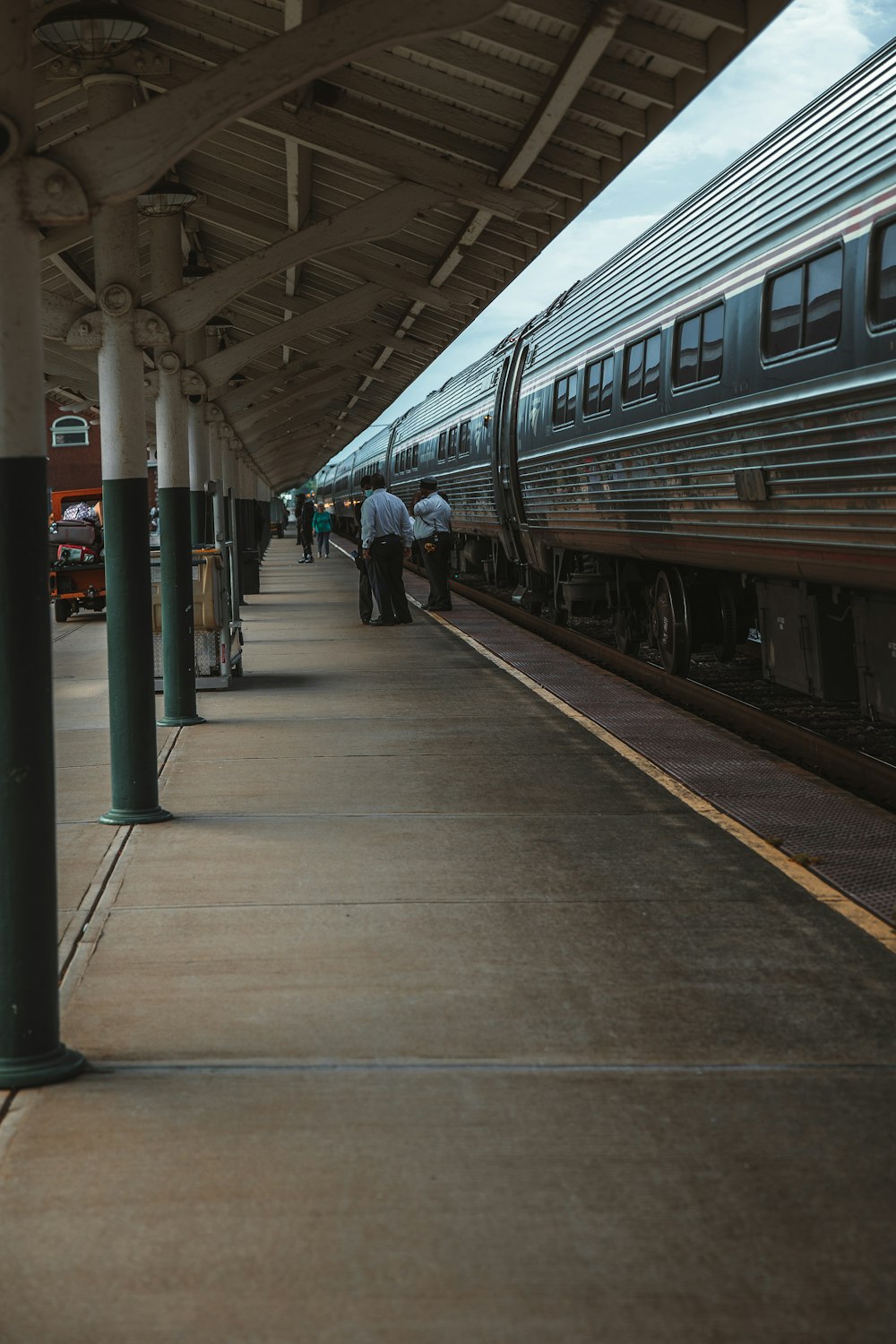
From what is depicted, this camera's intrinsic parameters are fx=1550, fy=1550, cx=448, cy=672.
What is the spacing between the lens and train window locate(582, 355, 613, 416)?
14.0 meters

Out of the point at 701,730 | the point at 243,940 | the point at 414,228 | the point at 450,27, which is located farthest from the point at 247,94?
the point at 414,228

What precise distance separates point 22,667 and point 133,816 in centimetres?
351

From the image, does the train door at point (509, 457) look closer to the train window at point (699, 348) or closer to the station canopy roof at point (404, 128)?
the station canopy roof at point (404, 128)

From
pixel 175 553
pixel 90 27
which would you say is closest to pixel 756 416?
pixel 175 553

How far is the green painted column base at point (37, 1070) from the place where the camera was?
4168 millimetres

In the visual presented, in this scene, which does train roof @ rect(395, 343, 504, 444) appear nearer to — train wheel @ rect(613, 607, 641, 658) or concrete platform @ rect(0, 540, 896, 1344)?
train wheel @ rect(613, 607, 641, 658)

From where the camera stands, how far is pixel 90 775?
9094 millimetres

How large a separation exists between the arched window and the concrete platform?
181 feet

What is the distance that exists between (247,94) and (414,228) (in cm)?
1010

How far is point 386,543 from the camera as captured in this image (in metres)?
18.4

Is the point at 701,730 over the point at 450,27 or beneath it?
beneath

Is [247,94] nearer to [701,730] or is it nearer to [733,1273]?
[733,1273]

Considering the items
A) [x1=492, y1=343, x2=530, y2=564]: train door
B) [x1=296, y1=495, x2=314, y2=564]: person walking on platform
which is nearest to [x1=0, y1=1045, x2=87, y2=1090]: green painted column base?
[x1=492, y1=343, x2=530, y2=564]: train door

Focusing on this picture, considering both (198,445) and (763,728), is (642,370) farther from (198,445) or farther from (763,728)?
(198,445)
